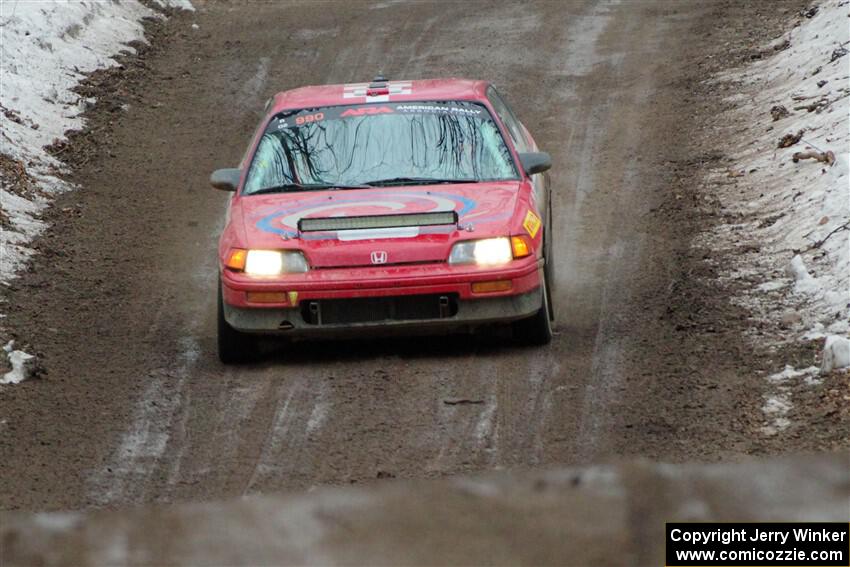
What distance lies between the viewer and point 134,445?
25.8ft

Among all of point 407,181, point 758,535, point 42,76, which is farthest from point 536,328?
point 42,76

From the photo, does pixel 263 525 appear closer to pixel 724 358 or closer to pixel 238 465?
pixel 238 465

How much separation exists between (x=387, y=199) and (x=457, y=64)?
9661 mm

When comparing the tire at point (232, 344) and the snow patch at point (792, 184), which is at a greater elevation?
the tire at point (232, 344)

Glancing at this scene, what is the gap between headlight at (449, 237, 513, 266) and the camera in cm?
880

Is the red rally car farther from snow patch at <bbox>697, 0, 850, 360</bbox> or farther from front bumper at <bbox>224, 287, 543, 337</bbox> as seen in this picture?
snow patch at <bbox>697, 0, 850, 360</bbox>

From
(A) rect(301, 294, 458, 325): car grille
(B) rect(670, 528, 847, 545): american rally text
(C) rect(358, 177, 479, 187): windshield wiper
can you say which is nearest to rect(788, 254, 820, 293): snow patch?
(C) rect(358, 177, 479, 187): windshield wiper

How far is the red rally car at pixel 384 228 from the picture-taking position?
8766 mm

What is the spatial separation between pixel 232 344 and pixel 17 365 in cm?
133

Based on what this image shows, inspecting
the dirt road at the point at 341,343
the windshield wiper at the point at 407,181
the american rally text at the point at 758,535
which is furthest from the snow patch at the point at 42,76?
the american rally text at the point at 758,535

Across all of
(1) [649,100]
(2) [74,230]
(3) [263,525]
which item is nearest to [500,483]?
(3) [263,525]

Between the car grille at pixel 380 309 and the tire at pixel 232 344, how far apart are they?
0.53m

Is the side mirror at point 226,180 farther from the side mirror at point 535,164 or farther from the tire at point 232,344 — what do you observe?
the side mirror at point 535,164

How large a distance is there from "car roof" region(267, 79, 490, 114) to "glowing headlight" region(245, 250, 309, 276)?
1.66 metres
